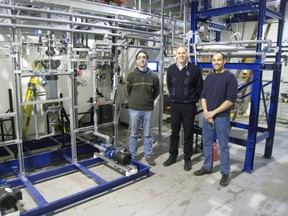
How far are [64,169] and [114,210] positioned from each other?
106 cm

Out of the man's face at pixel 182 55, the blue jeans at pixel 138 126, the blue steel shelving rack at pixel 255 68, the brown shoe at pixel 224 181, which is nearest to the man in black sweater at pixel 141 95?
the blue jeans at pixel 138 126

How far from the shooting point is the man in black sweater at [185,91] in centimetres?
325

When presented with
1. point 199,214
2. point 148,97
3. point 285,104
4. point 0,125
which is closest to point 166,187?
point 199,214

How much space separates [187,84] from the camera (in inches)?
128

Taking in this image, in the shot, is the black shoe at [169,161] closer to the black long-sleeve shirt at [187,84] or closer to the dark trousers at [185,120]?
the dark trousers at [185,120]

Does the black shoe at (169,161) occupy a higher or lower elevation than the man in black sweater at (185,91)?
lower

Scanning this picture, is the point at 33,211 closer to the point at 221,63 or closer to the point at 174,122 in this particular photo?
the point at 174,122

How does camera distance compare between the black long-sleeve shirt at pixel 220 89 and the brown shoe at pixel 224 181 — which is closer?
the black long-sleeve shirt at pixel 220 89

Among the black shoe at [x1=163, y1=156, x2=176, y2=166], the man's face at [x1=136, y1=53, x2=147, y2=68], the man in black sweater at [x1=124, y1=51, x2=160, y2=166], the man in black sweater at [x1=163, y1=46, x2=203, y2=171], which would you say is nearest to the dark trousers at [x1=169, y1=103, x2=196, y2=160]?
the man in black sweater at [x1=163, y1=46, x2=203, y2=171]

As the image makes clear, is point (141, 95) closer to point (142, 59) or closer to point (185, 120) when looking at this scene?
point (142, 59)

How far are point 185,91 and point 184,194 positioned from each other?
1.28 m

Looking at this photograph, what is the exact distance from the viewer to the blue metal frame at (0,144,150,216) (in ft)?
8.13

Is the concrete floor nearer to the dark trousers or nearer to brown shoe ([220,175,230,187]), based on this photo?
brown shoe ([220,175,230,187])

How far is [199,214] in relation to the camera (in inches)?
96.8
